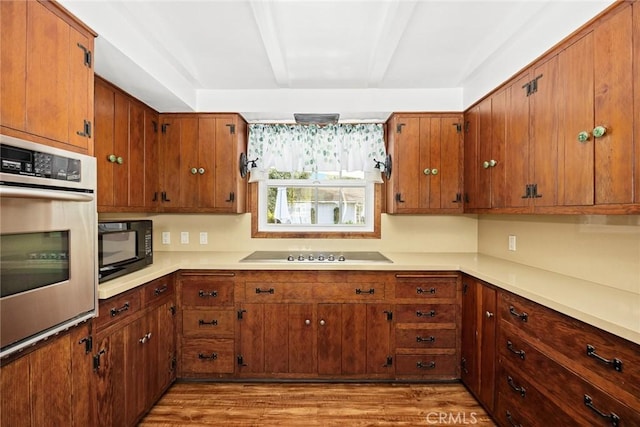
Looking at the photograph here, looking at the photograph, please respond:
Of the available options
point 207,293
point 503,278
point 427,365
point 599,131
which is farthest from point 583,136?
point 207,293

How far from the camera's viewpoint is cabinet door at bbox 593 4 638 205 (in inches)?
50.9

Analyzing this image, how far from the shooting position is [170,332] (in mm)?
2344

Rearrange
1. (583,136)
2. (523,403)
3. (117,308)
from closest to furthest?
1. (583,136)
2. (523,403)
3. (117,308)

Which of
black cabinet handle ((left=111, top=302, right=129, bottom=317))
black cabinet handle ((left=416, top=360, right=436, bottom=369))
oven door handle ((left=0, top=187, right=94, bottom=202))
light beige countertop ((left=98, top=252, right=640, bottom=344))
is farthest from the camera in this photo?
black cabinet handle ((left=416, top=360, right=436, bottom=369))

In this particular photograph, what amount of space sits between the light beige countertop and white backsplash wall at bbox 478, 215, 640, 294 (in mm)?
66

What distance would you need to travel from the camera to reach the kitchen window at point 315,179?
301 centimetres

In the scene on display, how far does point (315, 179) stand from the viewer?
10.6 ft

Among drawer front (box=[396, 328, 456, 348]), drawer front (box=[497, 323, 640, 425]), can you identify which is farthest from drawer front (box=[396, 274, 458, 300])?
drawer front (box=[497, 323, 640, 425])

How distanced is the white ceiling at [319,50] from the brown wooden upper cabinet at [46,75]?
166 mm

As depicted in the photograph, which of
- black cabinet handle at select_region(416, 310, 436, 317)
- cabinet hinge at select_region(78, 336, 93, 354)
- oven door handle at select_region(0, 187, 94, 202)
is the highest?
oven door handle at select_region(0, 187, 94, 202)

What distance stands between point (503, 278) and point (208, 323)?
2.10m

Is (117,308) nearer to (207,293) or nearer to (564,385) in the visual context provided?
(207,293)

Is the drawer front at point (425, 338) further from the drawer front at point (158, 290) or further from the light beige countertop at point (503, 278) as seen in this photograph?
the drawer front at point (158, 290)

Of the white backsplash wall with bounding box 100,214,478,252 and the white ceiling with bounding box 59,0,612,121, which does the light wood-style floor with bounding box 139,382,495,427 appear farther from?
the white ceiling with bounding box 59,0,612,121
